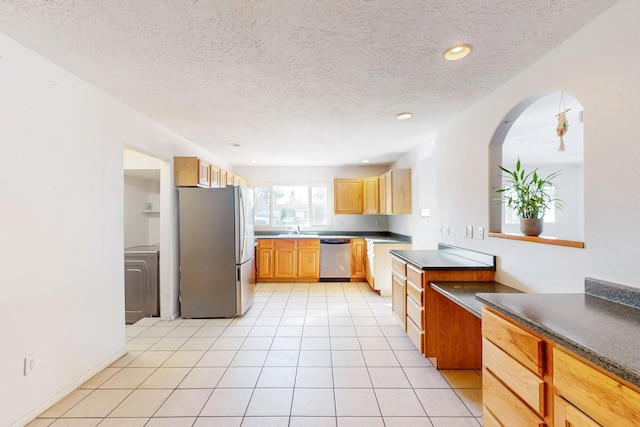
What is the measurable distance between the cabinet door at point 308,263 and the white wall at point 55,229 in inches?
122

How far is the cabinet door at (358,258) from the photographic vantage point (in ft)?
17.3

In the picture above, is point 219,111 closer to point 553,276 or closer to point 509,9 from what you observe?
point 509,9

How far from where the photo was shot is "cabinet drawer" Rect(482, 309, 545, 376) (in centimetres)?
107

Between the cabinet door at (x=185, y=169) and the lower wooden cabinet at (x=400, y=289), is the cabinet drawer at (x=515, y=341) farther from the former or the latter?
the cabinet door at (x=185, y=169)

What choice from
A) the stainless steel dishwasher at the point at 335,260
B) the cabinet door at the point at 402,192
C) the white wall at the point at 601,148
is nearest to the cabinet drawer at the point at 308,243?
the stainless steel dishwasher at the point at 335,260

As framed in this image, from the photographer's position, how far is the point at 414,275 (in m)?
2.49

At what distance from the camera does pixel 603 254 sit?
1387 millimetres

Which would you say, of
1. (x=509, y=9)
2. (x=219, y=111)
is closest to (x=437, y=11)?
(x=509, y=9)

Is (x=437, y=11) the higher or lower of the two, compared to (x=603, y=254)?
higher

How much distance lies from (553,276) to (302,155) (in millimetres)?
3860

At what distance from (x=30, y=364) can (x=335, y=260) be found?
13.5ft

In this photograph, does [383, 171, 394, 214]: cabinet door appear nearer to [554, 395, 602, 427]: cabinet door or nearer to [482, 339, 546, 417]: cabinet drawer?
[482, 339, 546, 417]: cabinet drawer

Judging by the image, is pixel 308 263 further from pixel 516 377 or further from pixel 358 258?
pixel 516 377

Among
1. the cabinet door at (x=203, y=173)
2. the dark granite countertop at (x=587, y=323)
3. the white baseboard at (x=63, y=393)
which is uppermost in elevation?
the cabinet door at (x=203, y=173)
